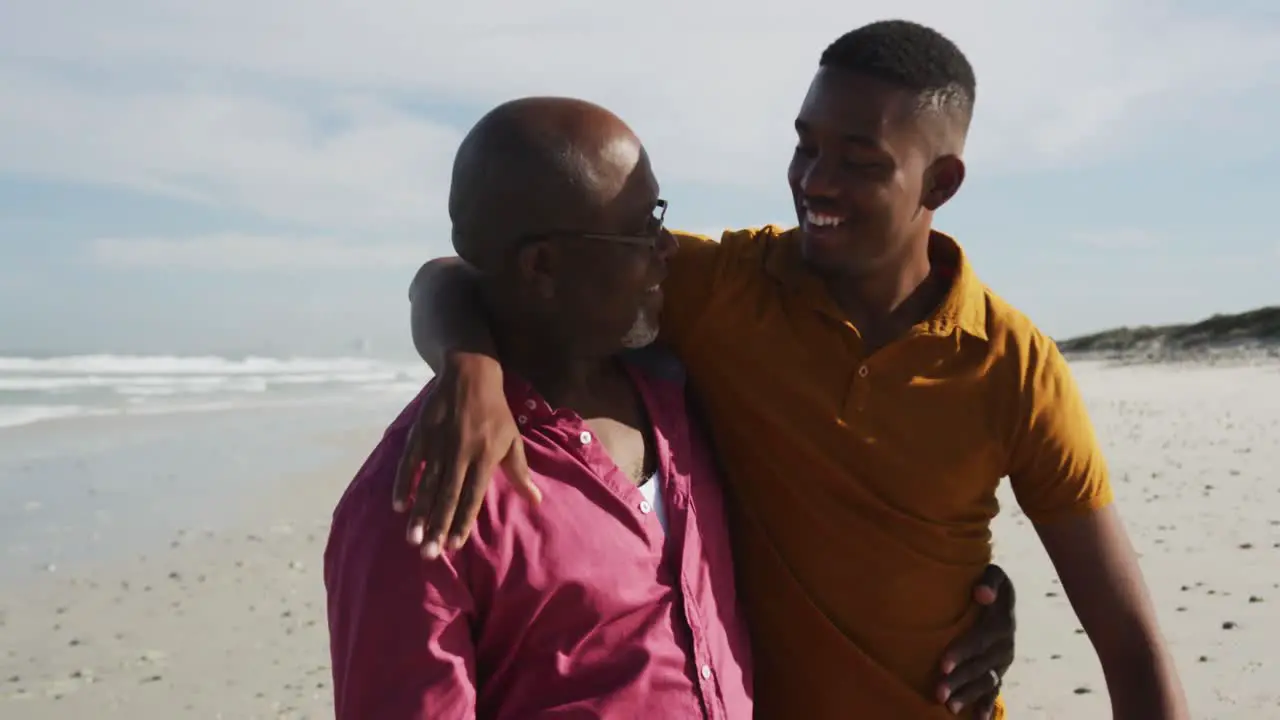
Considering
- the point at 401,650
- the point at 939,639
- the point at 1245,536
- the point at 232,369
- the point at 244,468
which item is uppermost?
the point at 401,650

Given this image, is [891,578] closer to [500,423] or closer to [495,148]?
[500,423]

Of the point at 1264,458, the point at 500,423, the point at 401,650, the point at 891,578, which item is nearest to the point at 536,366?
the point at 500,423

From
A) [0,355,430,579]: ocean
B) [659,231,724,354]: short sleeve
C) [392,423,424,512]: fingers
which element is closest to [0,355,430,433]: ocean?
[0,355,430,579]: ocean

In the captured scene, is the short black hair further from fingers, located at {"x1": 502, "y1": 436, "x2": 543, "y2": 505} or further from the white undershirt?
fingers, located at {"x1": 502, "y1": 436, "x2": 543, "y2": 505}

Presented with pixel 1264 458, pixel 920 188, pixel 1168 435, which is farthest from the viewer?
pixel 1168 435

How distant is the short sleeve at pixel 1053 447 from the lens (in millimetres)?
2512

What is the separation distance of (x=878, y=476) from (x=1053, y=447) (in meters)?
0.36

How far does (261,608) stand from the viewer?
7531mm

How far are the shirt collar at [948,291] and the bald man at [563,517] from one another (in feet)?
1.12

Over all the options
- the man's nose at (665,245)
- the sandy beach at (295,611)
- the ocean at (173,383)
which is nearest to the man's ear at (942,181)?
the man's nose at (665,245)

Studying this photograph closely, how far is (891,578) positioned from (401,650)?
1.07 metres

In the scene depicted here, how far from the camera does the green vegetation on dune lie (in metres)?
29.0

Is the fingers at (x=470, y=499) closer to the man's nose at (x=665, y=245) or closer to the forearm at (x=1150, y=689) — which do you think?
the man's nose at (x=665, y=245)

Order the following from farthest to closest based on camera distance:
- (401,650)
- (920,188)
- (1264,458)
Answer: (1264,458), (920,188), (401,650)
